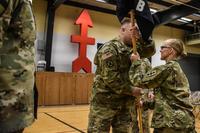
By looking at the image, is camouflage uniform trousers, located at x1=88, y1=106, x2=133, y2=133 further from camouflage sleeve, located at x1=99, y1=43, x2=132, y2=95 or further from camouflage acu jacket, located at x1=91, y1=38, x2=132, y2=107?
camouflage sleeve, located at x1=99, y1=43, x2=132, y2=95

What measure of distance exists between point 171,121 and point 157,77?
0.35 metres

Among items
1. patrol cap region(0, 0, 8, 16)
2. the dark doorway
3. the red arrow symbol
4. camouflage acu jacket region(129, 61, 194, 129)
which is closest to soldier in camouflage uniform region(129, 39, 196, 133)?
camouflage acu jacket region(129, 61, 194, 129)

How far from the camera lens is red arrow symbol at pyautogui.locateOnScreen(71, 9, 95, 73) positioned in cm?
761

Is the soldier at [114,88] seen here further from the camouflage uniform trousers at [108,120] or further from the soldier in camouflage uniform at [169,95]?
the soldier in camouflage uniform at [169,95]

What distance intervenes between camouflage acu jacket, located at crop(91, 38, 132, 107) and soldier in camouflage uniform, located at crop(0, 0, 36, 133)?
3.50ft

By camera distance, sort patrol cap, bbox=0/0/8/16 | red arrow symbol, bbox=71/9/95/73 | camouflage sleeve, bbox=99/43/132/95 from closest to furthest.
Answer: patrol cap, bbox=0/0/8/16, camouflage sleeve, bbox=99/43/132/95, red arrow symbol, bbox=71/9/95/73

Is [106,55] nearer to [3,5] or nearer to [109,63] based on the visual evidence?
[109,63]

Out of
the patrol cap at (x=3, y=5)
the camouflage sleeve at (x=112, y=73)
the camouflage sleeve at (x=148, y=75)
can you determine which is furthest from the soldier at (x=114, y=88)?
the patrol cap at (x=3, y=5)

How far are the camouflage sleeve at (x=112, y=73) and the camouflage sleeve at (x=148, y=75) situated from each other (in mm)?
139

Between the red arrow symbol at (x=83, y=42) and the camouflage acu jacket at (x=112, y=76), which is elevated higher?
the red arrow symbol at (x=83, y=42)

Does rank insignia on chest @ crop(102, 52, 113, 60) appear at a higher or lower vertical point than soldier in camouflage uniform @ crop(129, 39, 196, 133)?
higher

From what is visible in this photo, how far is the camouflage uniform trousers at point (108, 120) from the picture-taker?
206cm

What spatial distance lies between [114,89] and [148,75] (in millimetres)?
299

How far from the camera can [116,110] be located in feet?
6.90
